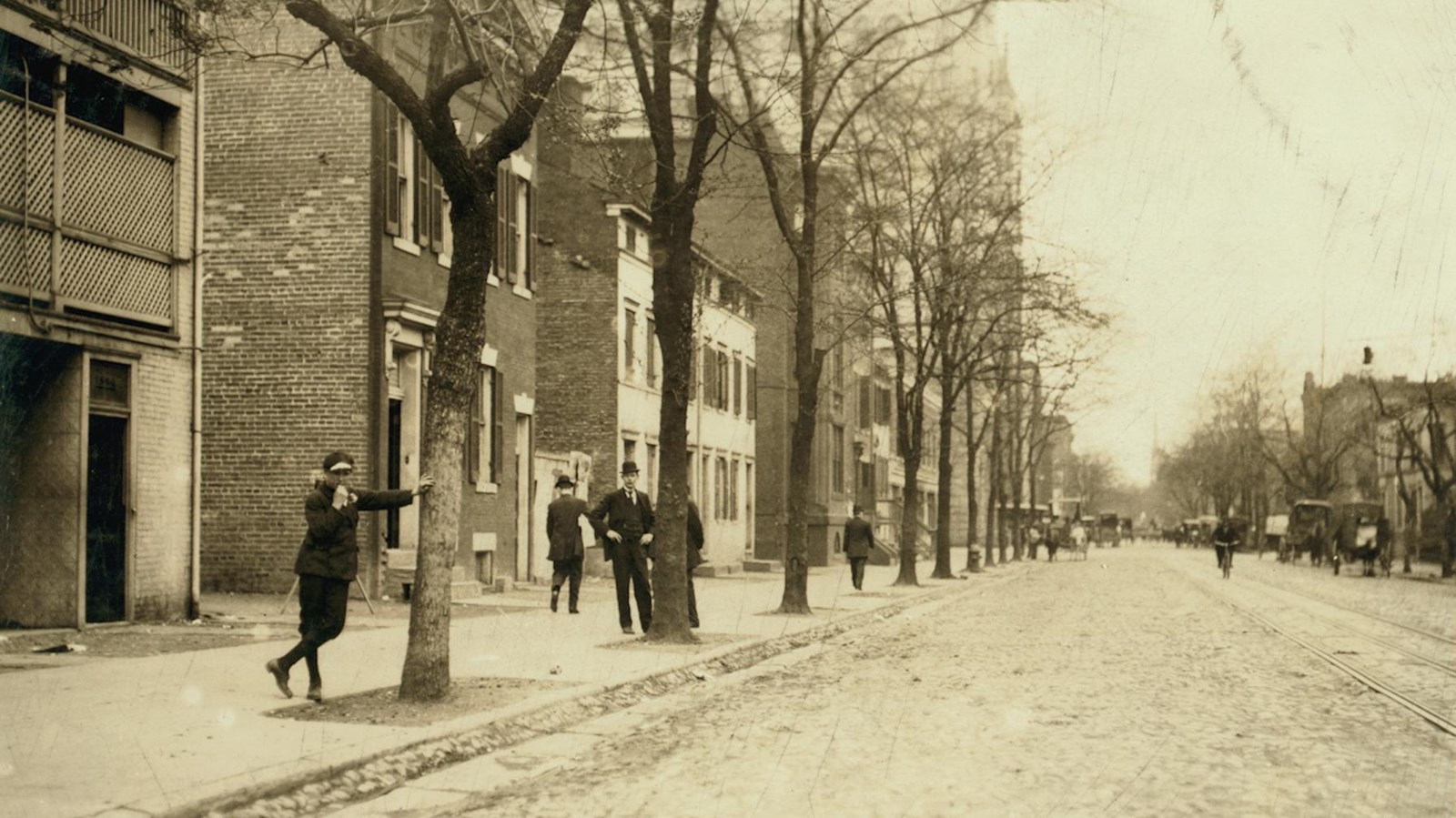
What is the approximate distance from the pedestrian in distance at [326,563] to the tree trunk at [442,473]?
19cm

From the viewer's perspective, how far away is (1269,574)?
52750 millimetres

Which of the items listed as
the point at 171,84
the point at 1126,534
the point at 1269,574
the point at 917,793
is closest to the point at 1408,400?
the point at 1269,574

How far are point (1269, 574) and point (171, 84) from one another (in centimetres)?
4253

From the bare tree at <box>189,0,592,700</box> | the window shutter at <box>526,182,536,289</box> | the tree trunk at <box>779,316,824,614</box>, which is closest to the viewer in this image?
the bare tree at <box>189,0,592,700</box>

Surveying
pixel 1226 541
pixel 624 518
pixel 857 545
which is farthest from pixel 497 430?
pixel 1226 541

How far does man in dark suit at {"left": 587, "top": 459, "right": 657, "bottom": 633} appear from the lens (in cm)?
1822

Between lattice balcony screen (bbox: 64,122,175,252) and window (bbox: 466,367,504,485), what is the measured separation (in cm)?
880

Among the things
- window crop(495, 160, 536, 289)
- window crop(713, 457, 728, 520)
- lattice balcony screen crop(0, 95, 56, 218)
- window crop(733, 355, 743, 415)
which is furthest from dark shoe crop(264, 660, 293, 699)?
window crop(733, 355, 743, 415)

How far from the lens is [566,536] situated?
71.7ft

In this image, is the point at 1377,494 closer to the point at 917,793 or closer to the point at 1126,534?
the point at 1126,534

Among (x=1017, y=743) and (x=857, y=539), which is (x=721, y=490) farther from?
(x=1017, y=743)

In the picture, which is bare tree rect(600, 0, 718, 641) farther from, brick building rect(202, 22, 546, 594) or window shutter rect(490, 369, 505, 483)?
window shutter rect(490, 369, 505, 483)

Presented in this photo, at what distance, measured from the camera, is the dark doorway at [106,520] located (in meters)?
17.8

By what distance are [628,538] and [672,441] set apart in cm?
122
